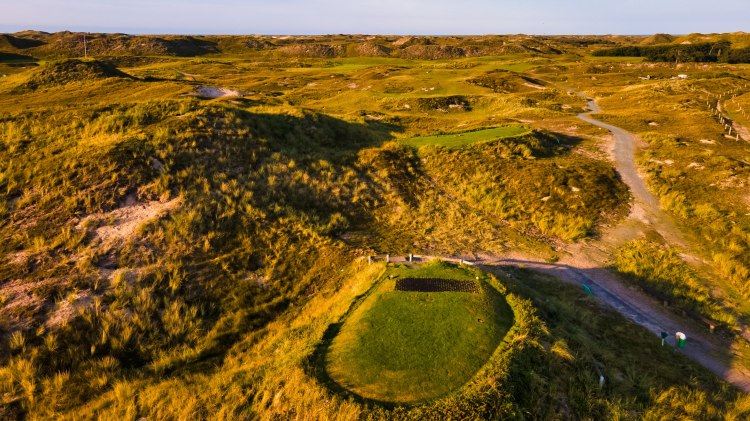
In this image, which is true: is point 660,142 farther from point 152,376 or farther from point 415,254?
point 152,376

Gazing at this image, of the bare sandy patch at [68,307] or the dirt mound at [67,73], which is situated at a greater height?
the dirt mound at [67,73]

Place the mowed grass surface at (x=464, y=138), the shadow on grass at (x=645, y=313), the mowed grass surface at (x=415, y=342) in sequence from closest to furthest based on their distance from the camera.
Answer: the mowed grass surface at (x=415, y=342) < the shadow on grass at (x=645, y=313) < the mowed grass surface at (x=464, y=138)

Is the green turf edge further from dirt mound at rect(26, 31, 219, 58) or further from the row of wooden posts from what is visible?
dirt mound at rect(26, 31, 219, 58)

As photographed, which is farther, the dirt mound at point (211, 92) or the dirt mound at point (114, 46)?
the dirt mound at point (114, 46)

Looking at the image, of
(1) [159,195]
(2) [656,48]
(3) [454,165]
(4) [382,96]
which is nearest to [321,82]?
(4) [382,96]

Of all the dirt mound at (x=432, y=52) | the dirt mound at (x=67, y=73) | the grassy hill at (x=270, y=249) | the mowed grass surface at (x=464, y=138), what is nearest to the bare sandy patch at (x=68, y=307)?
the grassy hill at (x=270, y=249)

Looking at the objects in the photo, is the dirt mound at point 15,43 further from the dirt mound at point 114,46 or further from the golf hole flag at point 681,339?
the golf hole flag at point 681,339

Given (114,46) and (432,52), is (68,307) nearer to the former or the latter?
(432,52)

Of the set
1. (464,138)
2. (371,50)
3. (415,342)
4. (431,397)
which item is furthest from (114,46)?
(431,397)
